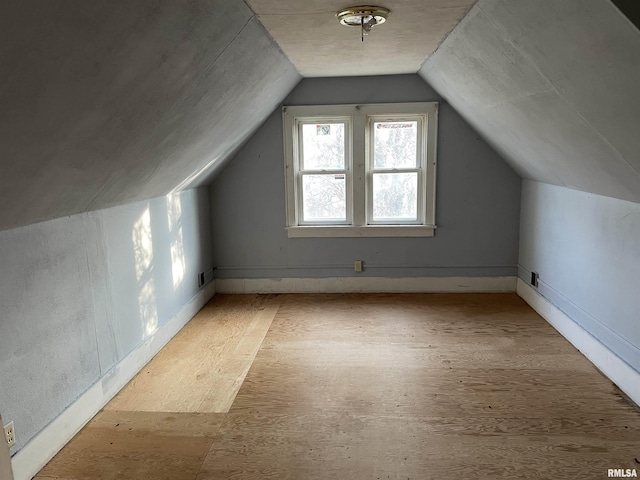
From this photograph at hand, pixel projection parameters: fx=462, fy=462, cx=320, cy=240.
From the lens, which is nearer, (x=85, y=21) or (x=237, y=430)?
(x=85, y=21)

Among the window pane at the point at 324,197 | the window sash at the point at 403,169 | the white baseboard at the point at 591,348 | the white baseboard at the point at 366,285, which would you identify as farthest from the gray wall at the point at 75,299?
the white baseboard at the point at 591,348

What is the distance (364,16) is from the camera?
238 cm

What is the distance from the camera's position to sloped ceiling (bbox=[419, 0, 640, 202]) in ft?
5.29

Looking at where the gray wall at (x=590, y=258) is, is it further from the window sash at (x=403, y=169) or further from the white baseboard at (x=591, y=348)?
the window sash at (x=403, y=169)

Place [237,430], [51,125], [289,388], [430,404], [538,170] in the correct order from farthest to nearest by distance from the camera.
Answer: [538,170], [289,388], [430,404], [237,430], [51,125]

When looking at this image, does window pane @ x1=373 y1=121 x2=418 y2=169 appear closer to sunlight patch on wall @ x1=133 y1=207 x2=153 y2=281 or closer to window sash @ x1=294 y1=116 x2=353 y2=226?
window sash @ x1=294 y1=116 x2=353 y2=226

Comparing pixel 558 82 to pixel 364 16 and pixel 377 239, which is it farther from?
pixel 377 239

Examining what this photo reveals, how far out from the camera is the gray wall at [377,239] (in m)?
4.38

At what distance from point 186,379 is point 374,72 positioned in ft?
9.83

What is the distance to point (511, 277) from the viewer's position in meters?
4.56

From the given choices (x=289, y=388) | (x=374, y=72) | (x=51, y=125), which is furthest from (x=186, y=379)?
(x=374, y=72)

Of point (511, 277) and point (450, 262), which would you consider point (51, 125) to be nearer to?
point (450, 262)

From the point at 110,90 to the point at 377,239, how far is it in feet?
10.6

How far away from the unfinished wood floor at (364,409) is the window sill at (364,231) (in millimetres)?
999
